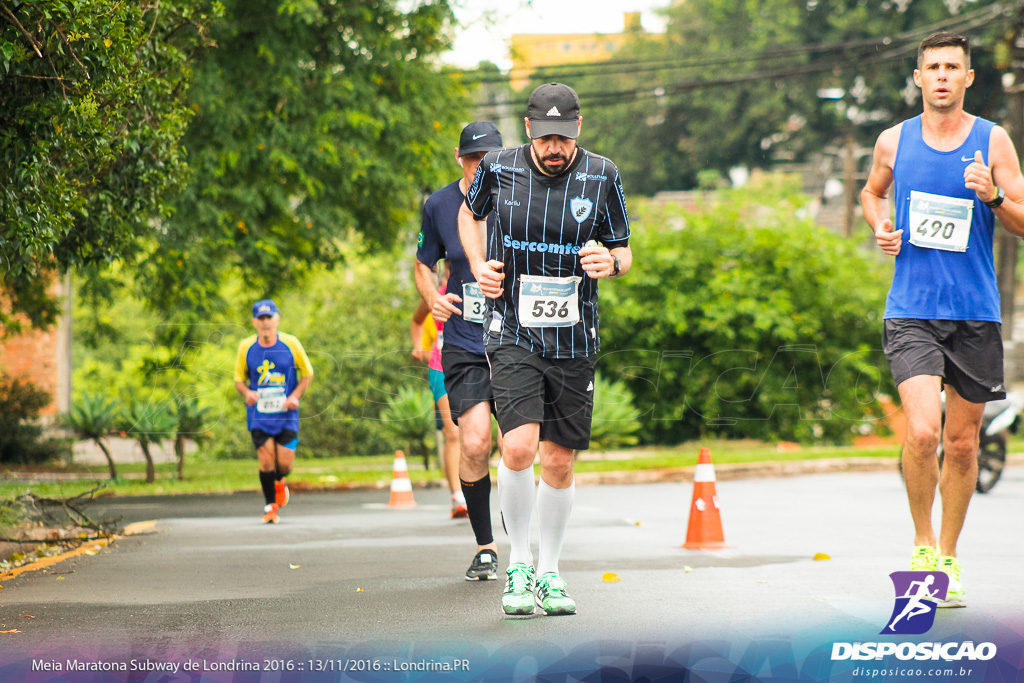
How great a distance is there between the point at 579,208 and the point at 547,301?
42 cm

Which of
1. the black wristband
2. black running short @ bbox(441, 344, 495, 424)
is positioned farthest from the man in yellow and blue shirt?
the black wristband

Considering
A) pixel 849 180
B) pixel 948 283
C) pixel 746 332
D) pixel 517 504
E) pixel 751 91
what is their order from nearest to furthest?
pixel 517 504, pixel 948 283, pixel 746 332, pixel 849 180, pixel 751 91

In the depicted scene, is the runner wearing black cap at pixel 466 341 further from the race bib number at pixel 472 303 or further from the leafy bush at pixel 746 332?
the leafy bush at pixel 746 332

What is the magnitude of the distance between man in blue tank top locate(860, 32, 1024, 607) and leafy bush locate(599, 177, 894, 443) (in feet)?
50.4

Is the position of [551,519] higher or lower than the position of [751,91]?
lower

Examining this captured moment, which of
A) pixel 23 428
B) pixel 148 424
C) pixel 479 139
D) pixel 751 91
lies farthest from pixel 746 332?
pixel 751 91

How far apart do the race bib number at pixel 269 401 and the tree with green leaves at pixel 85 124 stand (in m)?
2.21

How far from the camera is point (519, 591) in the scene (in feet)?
16.9

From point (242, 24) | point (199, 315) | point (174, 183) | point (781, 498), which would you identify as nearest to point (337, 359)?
point (199, 315)

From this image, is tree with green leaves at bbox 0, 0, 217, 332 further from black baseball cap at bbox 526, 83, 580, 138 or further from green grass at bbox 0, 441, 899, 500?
green grass at bbox 0, 441, 899, 500

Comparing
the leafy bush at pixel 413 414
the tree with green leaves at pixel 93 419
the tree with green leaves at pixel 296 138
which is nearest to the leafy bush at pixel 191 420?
the tree with green leaves at pixel 93 419

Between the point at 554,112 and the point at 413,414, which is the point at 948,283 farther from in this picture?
the point at 413,414

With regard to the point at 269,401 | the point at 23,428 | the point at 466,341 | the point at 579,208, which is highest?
the point at 579,208

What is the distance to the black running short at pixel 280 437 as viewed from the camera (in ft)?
33.7
